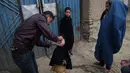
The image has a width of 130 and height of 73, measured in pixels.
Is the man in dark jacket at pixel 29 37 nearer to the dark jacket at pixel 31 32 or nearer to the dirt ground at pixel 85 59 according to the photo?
the dark jacket at pixel 31 32

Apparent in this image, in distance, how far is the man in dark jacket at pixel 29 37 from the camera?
2633mm

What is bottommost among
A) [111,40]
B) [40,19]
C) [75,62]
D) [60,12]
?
[75,62]

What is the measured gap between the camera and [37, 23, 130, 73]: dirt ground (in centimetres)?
434

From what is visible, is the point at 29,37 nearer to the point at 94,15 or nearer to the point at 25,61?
the point at 25,61

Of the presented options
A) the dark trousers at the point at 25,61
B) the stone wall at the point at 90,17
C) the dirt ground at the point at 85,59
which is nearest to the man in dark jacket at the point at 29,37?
the dark trousers at the point at 25,61

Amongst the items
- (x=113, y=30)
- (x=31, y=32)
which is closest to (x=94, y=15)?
(x=113, y=30)

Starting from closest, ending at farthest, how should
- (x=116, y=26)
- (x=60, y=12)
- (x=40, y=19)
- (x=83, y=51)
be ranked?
(x=40, y=19)
(x=116, y=26)
(x=60, y=12)
(x=83, y=51)

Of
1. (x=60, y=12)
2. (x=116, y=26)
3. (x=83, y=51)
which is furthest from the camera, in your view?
(x=83, y=51)

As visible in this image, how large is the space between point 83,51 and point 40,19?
10.0 feet

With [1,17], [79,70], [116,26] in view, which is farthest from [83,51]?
[1,17]

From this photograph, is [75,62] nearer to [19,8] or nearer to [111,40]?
[111,40]

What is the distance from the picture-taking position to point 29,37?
8.89 ft

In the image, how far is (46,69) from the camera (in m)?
4.40

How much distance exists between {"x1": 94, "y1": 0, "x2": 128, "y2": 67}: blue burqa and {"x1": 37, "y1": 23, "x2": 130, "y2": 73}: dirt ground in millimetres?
564
